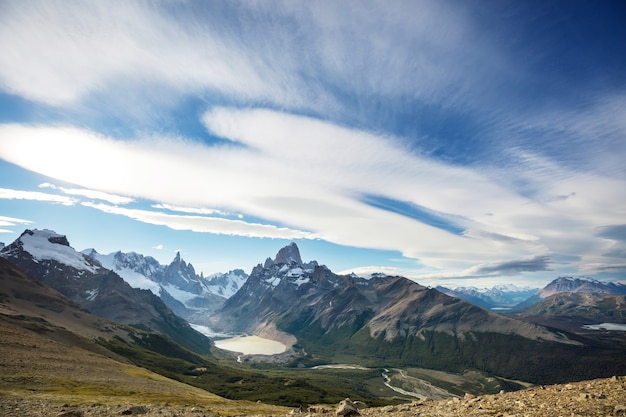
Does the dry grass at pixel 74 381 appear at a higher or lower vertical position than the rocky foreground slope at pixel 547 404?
lower

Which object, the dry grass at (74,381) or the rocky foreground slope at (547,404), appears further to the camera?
the dry grass at (74,381)

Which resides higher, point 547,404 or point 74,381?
point 547,404

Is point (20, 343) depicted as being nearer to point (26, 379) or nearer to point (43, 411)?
point (26, 379)

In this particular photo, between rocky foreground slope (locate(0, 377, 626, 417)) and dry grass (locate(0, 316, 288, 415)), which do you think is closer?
rocky foreground slope (locate(0, 377, 626, 417))

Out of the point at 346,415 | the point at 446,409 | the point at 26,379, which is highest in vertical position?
the point at 446,409

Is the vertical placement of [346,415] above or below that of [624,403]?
below

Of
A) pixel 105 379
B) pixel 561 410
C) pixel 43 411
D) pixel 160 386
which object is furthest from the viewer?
pixel 160 386

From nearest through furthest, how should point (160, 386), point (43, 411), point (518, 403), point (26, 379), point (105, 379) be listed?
point (518, 403)
point (43, 411)
point (26, 379)
point (105, 379)
point (160, 386)

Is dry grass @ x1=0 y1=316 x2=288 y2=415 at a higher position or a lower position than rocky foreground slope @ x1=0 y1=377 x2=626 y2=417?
lower

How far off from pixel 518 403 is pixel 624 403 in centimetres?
710

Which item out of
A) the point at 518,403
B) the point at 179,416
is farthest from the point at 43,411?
the point at 518,403

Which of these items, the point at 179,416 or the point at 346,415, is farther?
the point at 179,416

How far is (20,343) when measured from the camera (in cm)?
11956

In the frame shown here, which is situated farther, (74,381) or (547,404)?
(74,381)
